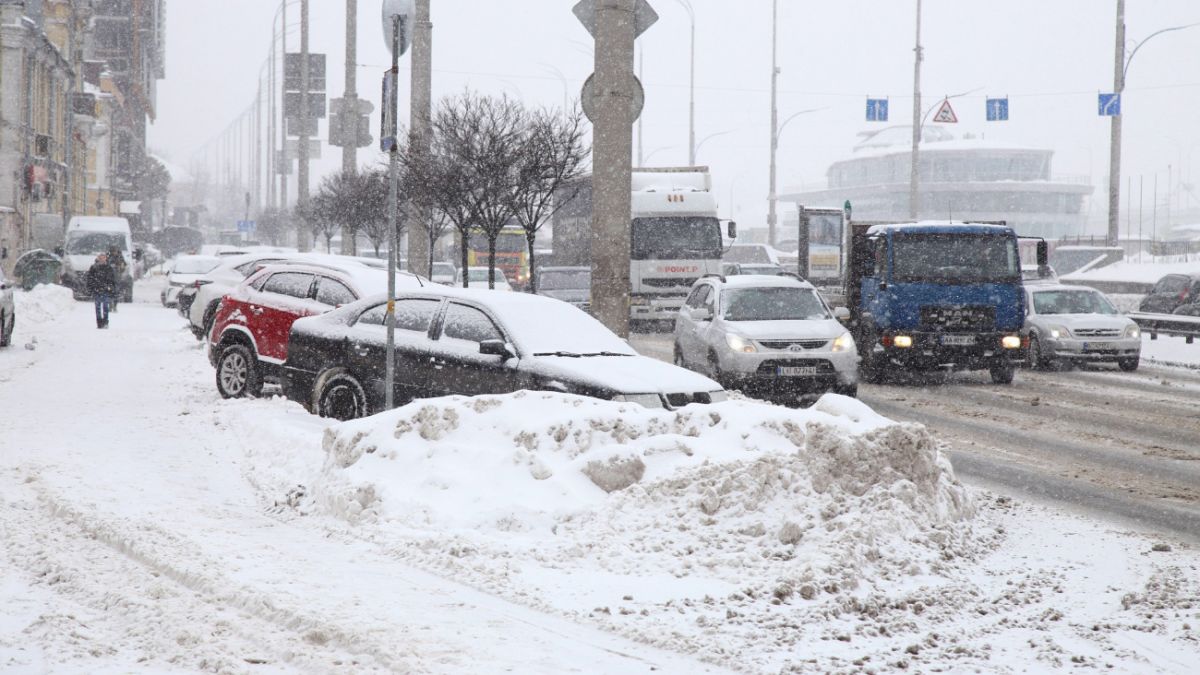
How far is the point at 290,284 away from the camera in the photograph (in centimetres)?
1511

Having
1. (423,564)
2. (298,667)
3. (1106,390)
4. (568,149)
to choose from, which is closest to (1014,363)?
(1106,390)

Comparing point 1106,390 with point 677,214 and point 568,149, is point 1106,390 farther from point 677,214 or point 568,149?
point 677,214

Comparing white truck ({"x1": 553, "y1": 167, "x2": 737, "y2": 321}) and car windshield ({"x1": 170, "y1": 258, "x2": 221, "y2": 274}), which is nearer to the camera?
white truck ({"x1": 553, "y1": 167, "x2": 737, "y2": 321})

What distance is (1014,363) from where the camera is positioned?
19.3 m

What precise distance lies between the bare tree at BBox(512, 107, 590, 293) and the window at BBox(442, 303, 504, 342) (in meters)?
11.3

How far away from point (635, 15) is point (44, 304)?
2166cm

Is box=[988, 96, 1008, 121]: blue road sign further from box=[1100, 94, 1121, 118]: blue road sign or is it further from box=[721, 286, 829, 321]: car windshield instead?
box=[721, 286, 829, 321]: car windshield

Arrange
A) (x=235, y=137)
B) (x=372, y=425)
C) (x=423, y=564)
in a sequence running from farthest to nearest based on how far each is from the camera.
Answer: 1. (x=235, y=137)
2. (x=372, y=425)
3. (x=423, y=564)

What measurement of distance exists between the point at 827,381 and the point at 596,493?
26.5 feet

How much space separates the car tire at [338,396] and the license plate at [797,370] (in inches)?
222

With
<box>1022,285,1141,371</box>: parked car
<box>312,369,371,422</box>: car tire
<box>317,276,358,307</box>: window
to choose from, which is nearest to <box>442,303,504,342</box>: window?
Answer: <box>312,369,371,422</box>: car tire

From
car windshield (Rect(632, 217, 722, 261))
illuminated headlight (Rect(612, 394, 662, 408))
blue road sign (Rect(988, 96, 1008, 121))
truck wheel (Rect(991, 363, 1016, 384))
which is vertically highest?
blue road sign (Rect(988, 96, 1008, 121))

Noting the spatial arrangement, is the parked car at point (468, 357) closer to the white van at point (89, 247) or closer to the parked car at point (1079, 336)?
the parked car at point (1079, 336)

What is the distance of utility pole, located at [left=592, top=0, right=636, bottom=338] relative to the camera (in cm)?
1306
